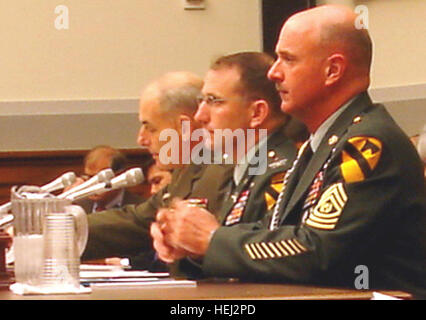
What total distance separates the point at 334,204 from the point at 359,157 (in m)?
0.13

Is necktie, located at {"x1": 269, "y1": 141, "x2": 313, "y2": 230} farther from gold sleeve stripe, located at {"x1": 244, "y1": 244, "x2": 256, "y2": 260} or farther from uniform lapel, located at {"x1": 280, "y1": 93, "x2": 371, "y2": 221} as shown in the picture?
gold sleeve stripe, located at {"x1": 244, "y1": 244, "x2": 256, "y2": 260}

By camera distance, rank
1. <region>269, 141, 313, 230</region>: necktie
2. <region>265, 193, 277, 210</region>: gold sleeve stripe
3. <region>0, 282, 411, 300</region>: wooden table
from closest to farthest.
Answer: <region>0, 282, 411, 300</region>: wooden table → <region>269, 141, 313, 230</region>: necktie → <region>265, 193, 277, 210</region>: gold sleeve stripe

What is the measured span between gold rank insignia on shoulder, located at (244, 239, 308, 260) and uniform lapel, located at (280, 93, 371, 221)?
0.52 ft

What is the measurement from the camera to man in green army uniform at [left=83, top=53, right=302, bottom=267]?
3.03m

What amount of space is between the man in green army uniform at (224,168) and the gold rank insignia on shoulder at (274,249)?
451 mm

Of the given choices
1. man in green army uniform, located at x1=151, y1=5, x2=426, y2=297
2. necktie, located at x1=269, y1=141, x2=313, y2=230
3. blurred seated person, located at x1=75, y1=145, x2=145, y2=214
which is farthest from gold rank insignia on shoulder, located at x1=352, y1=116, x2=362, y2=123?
blurred seated person, located at x1=75, y1=145, x2=145, y2=214

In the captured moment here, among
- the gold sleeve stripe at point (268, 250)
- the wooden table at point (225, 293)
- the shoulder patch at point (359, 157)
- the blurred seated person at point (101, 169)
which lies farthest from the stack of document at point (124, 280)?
the blurred seated person at point (101, 169)

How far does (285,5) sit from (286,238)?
3968mm

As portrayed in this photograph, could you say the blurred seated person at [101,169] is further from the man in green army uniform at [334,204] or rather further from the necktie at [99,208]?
the man in green army uniform at [334,204]

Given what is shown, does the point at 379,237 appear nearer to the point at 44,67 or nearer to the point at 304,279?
the point at 304,279

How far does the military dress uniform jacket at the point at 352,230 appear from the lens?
2.41m

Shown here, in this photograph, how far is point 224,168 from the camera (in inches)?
138

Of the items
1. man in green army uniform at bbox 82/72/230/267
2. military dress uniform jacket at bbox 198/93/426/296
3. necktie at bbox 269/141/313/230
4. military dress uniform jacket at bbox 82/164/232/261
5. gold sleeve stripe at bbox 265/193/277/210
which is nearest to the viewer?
military dress uniform jacket at bbox 198/93/426/296

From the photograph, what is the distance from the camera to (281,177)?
9.77 ft
